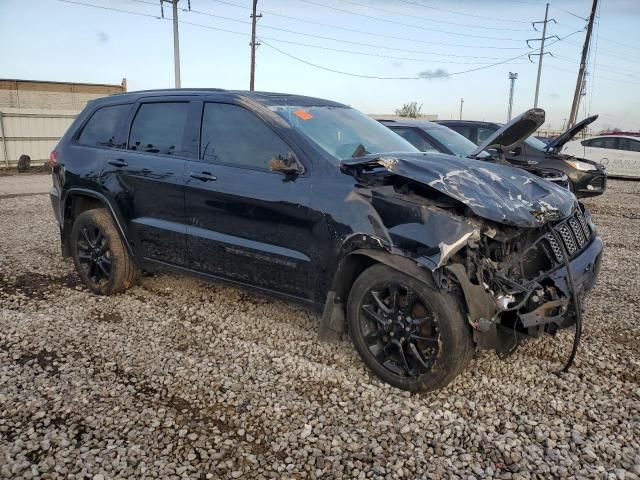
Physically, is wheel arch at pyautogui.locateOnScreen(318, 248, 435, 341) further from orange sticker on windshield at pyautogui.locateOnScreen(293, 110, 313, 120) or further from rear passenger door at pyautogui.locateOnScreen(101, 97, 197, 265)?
rear passenger door at pyautogui.locateOnScreen(101, 97, 197, 265)

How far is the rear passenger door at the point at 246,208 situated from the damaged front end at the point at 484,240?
21.8 inches

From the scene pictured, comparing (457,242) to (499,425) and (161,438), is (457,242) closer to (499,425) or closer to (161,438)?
(499,425)

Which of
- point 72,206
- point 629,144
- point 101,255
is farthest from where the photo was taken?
point 629,144

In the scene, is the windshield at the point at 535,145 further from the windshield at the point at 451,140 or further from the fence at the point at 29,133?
the fence at the point at 29,133

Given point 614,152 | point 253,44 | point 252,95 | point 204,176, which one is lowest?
point 204,176

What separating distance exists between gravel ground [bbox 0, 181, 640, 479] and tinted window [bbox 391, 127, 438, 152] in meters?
3.71

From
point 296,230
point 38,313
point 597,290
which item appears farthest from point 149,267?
point 597,290

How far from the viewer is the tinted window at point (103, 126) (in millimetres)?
4750

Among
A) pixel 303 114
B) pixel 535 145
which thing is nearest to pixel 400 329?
pixel 303 114

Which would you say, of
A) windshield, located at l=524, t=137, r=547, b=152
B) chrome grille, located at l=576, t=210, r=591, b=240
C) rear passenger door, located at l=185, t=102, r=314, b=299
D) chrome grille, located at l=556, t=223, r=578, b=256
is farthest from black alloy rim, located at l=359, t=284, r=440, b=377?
windshield, located at l=524, t=137, r=547, b=152

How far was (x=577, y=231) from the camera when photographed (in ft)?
12.0

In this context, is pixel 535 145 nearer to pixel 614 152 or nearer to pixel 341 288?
pixel 614 152

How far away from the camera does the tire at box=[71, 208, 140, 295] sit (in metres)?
4.69

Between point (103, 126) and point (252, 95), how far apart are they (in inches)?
70.2
